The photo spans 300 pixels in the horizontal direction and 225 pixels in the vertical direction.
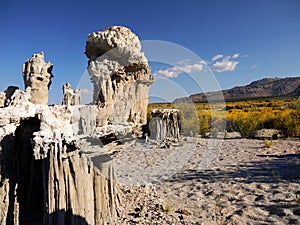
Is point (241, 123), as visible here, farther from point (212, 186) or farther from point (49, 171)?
point (49, 171)

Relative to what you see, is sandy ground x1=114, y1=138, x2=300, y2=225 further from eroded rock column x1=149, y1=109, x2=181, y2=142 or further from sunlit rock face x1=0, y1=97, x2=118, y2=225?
eroded rock column x1=149, y1=109, x2=181, y2=142

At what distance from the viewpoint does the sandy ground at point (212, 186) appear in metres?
3.30

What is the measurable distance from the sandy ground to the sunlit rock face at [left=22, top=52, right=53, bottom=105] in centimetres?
199

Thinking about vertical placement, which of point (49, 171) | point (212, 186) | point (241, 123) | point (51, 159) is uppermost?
point (51, 159)

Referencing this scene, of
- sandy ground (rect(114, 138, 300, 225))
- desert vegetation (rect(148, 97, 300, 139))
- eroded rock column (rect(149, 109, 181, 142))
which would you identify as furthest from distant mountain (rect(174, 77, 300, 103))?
sandy ground (rect(114, 138, 300, 225))

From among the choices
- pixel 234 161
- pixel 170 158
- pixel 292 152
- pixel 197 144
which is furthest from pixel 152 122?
pixel 292 152

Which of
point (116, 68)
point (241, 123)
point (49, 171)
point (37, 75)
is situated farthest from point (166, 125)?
point (49, 171)

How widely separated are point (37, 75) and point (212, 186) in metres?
3.57

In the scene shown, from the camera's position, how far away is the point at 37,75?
333 cm

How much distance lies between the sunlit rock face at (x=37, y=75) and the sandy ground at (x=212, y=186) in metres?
1.99

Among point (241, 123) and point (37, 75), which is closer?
point (37, 75)

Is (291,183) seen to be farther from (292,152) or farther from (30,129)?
(30,129)

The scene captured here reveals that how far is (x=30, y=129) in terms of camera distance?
108 inches

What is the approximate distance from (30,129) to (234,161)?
5.34 metres
